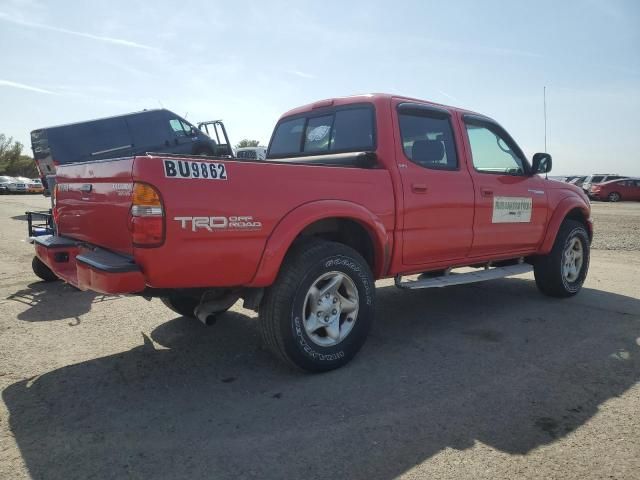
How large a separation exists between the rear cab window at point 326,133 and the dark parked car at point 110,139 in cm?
989

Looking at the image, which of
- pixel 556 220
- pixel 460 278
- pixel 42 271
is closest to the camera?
pixel 460 278

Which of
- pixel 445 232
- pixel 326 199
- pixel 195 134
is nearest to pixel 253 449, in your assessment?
pixel 326 199

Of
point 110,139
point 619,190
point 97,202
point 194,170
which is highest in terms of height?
point 110,139

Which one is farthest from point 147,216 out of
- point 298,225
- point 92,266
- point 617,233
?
point 617,233

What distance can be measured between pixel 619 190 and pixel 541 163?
2434 cm

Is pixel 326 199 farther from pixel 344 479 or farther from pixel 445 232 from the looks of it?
pixel 344 479

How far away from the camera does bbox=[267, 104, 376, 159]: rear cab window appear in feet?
13.4

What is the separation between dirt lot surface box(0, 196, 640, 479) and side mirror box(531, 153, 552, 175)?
1.53 m

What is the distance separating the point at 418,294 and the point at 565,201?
6.51 ft

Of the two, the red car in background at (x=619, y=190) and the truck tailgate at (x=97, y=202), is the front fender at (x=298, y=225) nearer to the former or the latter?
the truck tailgate at (x=97, y=202)

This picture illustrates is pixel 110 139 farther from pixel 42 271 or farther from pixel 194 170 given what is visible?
pixel 194 170

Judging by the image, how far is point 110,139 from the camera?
1388cm

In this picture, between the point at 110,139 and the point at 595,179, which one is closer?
the point at 110,139

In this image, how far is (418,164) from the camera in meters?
4.07
